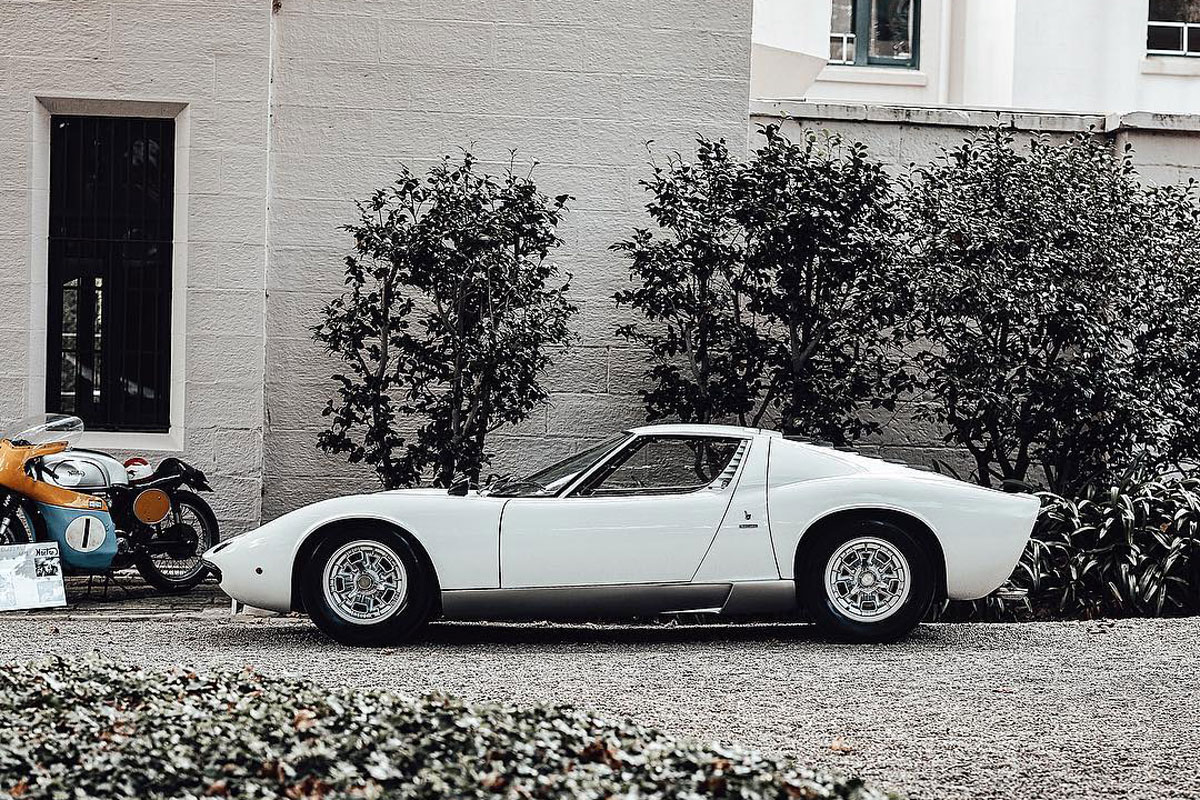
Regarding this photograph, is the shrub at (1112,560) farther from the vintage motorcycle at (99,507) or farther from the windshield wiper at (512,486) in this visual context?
the vintage motorcycle at (99,507)

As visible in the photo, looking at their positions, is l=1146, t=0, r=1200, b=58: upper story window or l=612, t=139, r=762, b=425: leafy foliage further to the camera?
l=1146, t=0, r=1200, b=58: upper story window

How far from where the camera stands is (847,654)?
792 cm

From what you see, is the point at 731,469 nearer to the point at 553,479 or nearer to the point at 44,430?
the point at 553,479

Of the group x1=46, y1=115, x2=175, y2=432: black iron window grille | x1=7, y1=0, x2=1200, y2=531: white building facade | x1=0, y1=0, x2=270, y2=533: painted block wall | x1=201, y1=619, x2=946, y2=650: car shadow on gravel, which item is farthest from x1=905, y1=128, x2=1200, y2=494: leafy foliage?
x1=46, y1=115, x2=175, y2=432: black iron window grille

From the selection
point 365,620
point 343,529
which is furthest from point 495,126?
point 365,620

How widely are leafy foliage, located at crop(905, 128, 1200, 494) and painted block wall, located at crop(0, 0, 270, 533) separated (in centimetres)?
484

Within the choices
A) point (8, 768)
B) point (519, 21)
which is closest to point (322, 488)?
point (519, 21)

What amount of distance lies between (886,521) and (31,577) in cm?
521

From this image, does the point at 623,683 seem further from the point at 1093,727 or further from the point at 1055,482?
the point at 1055,482

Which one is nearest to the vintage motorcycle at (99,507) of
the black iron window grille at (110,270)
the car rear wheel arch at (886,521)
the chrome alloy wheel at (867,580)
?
the black iron window grille at (110,270)

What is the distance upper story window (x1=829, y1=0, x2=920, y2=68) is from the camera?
20922mm

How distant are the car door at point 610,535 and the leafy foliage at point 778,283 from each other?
107 inches

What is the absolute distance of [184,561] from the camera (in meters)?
10.4

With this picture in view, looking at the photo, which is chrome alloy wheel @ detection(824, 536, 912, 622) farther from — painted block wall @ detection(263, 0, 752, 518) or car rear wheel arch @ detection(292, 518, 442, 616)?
painted block wall @ detection(263, 0, 752, 518)
